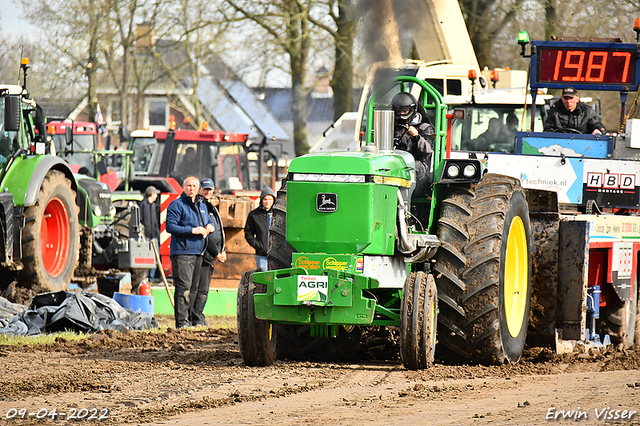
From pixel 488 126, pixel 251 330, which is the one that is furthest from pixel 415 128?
pixel 488 126

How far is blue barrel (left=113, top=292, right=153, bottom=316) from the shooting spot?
11.6 m

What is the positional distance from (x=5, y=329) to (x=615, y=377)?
6.03 metres

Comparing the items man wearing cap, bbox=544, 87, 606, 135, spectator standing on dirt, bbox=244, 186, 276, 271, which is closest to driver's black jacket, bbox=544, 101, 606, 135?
man wearing cap, bbox=544, 87, 606, 135

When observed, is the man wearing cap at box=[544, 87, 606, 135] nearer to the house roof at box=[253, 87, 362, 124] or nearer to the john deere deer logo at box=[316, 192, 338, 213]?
the john deere deer logo at box=[316, 192, 338, 213]

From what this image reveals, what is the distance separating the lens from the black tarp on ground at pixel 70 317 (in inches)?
388

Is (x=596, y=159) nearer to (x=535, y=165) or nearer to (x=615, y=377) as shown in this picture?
(x=535, y=165)

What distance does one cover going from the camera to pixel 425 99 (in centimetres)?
797

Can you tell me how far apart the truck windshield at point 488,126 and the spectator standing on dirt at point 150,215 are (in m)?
5.63

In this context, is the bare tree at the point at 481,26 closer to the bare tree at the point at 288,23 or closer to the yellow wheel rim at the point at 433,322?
the bare tree at the point at 288,23

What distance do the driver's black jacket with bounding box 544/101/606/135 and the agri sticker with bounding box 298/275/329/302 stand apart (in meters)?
5.51

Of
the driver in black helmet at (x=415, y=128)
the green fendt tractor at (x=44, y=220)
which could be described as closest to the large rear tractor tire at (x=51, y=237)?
the green fendt tractor at (x=44, y=220)

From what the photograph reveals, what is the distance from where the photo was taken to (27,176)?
12.2 metres

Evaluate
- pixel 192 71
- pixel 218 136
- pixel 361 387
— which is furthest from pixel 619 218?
pixel 192 71

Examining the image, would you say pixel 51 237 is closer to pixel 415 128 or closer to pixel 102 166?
pixel 415 128
